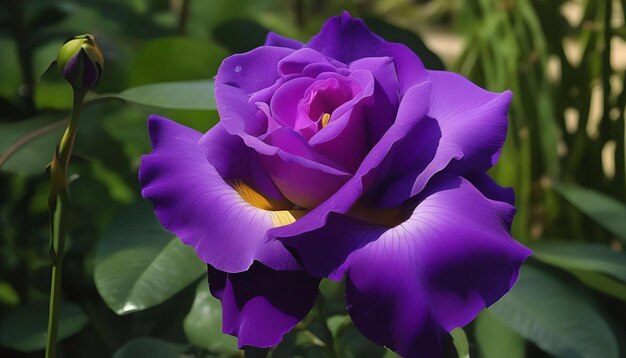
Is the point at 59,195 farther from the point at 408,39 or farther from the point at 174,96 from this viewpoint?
the point at 408,39

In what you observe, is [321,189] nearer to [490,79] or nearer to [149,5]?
[490,79]

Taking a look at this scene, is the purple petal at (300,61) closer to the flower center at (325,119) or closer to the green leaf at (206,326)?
the flower center at (325,119)

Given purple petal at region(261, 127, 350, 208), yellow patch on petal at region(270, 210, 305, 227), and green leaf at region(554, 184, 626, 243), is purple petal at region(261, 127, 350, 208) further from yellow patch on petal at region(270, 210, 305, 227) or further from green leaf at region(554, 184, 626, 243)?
green leaf at region(554, 184, 626, 243)

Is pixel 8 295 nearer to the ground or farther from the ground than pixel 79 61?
nearer to the ground

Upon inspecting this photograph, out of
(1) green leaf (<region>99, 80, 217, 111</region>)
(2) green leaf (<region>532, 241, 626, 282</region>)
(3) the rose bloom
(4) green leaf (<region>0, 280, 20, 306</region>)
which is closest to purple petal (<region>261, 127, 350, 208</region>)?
(3) the rose bloom

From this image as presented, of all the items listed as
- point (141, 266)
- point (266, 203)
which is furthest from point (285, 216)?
point (141, 266)

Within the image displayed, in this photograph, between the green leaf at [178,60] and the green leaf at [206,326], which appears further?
the green leaf at [178,60]

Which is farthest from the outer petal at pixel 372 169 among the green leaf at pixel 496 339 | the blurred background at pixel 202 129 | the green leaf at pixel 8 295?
the green leaf at pixel 8 295

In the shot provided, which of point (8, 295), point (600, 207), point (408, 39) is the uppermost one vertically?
point (408, 39)
